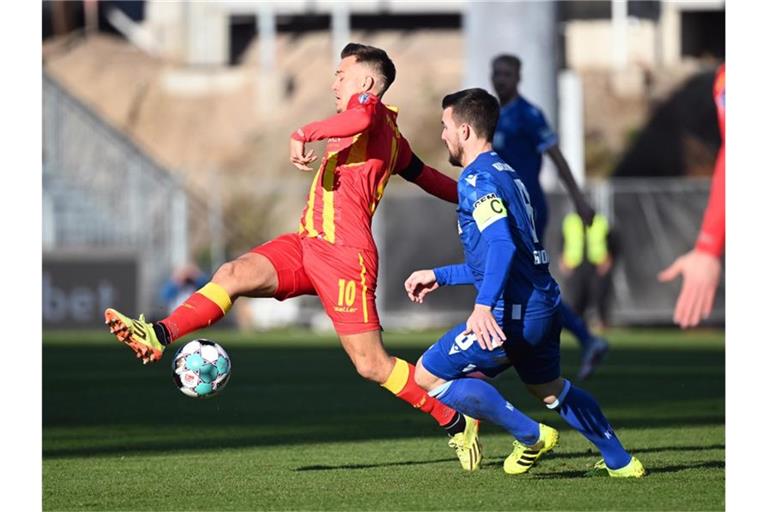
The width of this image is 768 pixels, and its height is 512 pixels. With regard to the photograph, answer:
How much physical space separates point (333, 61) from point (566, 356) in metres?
31.0

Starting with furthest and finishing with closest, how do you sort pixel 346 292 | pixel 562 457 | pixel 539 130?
pixel 539 130, pixel 562 457, pixel 346 292

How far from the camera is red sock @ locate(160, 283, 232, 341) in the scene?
785 centimetres

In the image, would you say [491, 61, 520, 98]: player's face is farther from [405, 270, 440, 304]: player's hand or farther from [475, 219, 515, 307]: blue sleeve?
[475, 219, 515, 307]: blue sleeve

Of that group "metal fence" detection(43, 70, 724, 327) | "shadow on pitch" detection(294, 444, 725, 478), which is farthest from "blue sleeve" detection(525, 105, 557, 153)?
"metal fence" detection(43, 70, 724, 327)

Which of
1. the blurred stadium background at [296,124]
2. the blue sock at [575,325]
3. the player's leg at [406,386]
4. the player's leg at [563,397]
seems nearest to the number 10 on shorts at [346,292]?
the player's leg at [406,386]

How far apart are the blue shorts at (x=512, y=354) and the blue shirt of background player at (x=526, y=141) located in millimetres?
4382

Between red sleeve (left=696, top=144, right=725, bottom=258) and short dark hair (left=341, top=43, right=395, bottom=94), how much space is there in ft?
10.4

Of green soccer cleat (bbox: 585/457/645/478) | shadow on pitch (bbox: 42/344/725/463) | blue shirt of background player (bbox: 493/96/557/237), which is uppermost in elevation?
blue shirt of background player (bbox: 493/96/557/237)

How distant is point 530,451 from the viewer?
7324mm

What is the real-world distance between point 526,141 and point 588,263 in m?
11.5

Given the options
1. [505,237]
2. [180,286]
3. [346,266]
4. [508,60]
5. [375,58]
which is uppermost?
[508,60]

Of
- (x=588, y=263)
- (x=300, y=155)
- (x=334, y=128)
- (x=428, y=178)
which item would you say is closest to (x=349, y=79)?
(x=334, y=128)

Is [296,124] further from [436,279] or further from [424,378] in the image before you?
[424,378]
